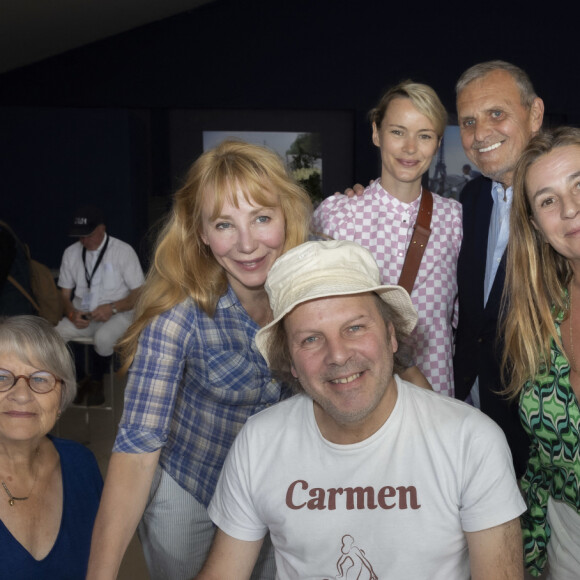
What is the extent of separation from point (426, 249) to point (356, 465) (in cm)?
123

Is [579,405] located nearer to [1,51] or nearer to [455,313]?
[455,313]

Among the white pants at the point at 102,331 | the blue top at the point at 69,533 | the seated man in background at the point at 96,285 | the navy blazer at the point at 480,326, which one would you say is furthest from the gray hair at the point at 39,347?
the seated man in background at the point at 96,285

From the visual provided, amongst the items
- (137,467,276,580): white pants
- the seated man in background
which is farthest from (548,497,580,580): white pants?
the seated man in background

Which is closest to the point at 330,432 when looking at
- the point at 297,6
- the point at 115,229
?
the point at 115,229

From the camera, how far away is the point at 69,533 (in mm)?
1863

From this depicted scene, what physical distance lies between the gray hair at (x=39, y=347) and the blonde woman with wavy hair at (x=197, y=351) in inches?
6.9

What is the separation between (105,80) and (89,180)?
1845 mm

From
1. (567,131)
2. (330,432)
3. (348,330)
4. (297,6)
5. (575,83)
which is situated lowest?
(330,432)

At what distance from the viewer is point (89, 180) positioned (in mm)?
7957

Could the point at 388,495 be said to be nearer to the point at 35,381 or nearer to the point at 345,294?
the point at 345,294

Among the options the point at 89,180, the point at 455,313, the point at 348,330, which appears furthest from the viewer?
the point at 89,180

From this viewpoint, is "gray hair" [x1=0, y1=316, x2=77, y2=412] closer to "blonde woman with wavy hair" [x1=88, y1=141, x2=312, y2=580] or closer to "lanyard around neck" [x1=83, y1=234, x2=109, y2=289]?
"blonde woman with wavy hair" [x1=88, y1=141, x2=312, y2=580]

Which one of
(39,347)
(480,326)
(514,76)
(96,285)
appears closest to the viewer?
(39,347)

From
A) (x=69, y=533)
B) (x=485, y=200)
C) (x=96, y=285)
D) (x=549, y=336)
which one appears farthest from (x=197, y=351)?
(x=96, y=285)
